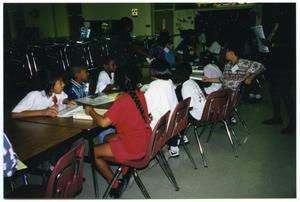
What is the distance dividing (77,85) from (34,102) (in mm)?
682

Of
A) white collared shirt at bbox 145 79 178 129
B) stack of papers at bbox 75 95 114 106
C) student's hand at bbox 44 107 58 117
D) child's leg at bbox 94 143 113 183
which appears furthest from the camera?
stack of papers at bbox 75 95 114 106

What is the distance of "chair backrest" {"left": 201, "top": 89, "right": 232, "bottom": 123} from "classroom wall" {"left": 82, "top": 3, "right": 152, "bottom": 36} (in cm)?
766

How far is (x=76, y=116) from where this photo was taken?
2344 mm

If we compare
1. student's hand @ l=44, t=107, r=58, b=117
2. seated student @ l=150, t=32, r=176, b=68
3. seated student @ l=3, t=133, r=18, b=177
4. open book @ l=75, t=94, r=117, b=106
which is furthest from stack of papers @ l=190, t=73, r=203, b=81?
seated student @ l=3, t=133, r=18, b=177

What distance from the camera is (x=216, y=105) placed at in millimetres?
2957

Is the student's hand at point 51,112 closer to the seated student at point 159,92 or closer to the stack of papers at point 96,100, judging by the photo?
the stack of papers at point 96,100

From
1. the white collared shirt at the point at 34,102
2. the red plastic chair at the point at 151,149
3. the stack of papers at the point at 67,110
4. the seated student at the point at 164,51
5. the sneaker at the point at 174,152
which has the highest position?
the seated student at the point at 164,51

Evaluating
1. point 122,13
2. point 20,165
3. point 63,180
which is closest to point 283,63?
point 63,180

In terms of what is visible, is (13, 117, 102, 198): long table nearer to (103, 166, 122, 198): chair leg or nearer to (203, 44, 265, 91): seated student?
(103, 166, 122, 198): chair leg

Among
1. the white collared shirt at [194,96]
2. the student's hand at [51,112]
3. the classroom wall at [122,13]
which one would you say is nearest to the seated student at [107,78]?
the white collared shirt at [194,96]

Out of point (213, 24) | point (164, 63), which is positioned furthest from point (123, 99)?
point (213, 24)

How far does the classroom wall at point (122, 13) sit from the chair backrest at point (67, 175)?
29.1 feet

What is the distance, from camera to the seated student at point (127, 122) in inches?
83.0

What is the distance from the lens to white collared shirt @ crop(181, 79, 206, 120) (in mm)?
3098
